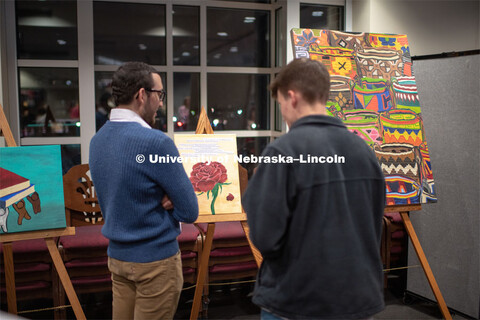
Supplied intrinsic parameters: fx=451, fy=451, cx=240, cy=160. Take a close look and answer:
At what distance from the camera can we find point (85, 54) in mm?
3352

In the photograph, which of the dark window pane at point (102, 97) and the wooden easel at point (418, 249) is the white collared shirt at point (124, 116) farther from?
the dark window pane at point (102, 97)

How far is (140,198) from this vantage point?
1537mm

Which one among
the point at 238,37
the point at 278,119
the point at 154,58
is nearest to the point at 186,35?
the point at 154,58

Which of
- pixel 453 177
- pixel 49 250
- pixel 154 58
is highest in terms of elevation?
pixel 154 58

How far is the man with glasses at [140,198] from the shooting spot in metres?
1.52

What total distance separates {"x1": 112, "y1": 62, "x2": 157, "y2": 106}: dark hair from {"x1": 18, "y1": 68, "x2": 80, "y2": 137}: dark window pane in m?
2.00

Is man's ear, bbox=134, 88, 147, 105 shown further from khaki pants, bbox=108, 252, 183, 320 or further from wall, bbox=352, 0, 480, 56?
wall, bbox=352, 0, 480, 56

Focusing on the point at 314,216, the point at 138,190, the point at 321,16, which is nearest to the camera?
the point at 314,216

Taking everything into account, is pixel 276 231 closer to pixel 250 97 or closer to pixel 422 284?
pixel 422 284

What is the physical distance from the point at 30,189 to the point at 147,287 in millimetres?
981

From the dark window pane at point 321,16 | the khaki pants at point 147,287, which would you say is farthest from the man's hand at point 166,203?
the dark window pane at point 321,16

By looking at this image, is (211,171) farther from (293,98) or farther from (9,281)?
(293,98)

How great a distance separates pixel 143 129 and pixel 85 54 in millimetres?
2098

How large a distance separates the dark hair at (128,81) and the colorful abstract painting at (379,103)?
1.14m
